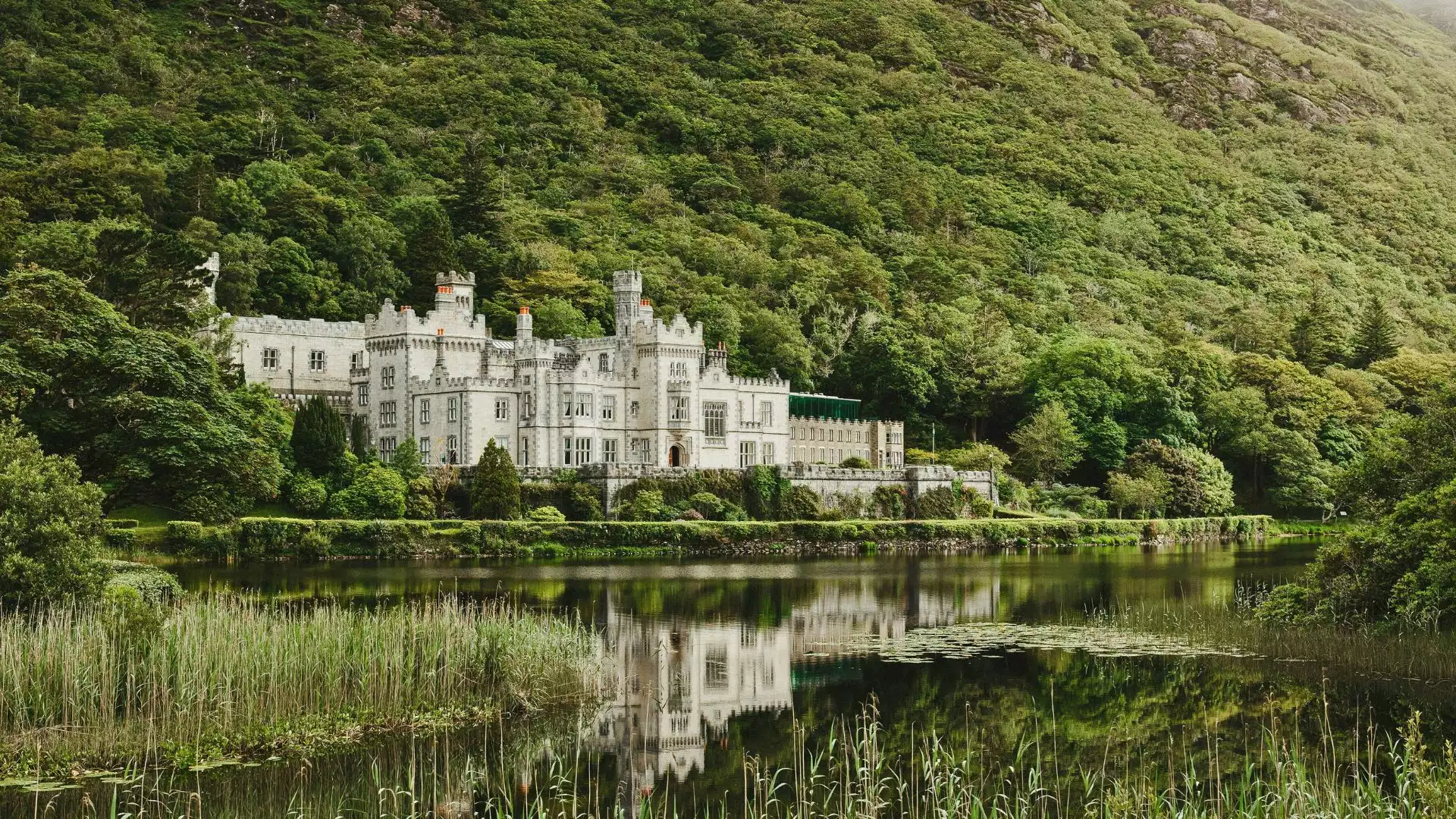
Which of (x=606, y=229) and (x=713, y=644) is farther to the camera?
(x=606, y=229)

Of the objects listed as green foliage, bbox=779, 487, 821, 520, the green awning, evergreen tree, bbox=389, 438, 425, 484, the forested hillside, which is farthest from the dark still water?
the green awning

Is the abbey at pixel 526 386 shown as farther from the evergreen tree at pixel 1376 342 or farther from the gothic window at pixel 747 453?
the evergreen tree at pixel 1376 342

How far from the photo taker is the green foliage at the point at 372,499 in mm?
62531

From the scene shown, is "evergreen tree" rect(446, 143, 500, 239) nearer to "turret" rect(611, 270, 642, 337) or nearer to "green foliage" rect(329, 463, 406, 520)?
"turret" rect(611, 270, 642, 337)

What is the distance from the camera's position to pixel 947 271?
130 meters

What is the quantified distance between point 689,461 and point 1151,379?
31.8m

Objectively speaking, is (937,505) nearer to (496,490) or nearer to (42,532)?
(496,490)

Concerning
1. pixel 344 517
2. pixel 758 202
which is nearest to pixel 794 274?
pixel 758 202

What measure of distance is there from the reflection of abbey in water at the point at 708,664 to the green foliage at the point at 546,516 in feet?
74.1

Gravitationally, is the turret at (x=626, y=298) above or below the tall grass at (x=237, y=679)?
above

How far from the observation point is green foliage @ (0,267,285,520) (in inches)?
1373

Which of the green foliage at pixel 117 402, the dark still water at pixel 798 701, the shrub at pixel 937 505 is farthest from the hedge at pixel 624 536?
the green foliage at pixel 117 402

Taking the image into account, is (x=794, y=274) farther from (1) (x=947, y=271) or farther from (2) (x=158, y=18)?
(2) (x=158, y=18)

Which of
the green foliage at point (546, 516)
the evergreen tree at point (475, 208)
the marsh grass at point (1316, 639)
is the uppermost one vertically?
the evergreen tree at point (475, 208)
